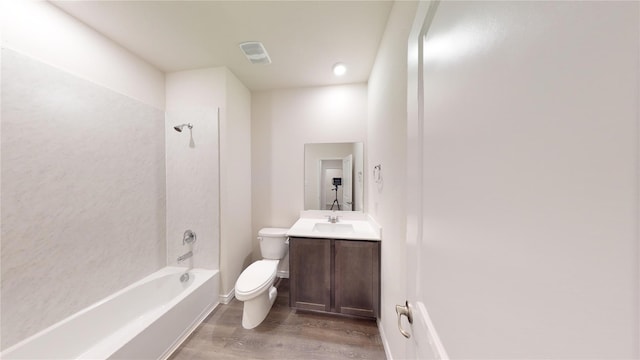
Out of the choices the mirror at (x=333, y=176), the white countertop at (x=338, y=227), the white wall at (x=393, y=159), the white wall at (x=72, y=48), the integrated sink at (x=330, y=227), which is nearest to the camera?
the white wall at (x=393, y=159)

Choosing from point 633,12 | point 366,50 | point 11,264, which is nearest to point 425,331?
point 633,12

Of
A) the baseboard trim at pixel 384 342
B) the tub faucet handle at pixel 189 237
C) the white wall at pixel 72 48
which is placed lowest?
the baseboard trim at pixel 384 342

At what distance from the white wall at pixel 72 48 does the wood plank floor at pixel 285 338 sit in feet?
7.25

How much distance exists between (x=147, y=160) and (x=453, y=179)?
2494mm

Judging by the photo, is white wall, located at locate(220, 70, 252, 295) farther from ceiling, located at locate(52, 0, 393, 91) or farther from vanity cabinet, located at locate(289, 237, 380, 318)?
vanity cabinet, located at locate(289, 237, 380, 318)

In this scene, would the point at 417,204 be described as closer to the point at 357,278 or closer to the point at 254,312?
the point at 357,278

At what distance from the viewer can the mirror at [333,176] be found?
245 cm

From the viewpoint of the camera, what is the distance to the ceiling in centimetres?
140

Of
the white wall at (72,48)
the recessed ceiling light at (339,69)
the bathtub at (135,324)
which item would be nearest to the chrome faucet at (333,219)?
the bathtub at (135,324)

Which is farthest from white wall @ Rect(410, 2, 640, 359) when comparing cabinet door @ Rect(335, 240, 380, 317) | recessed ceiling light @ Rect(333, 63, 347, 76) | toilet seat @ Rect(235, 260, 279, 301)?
recessed ceiling light @ Rect(333, 63, 347, 76)

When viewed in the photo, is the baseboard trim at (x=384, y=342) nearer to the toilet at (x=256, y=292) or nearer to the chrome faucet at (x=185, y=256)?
the toilet at (x=256, y=292)

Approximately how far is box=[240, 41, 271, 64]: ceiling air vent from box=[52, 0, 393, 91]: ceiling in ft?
0.15

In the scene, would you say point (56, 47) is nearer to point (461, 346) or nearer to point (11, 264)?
point (11, 264)

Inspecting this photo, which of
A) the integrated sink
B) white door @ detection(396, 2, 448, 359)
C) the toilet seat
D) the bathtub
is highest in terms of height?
white door @ detection(396, 2, 448, 359)
